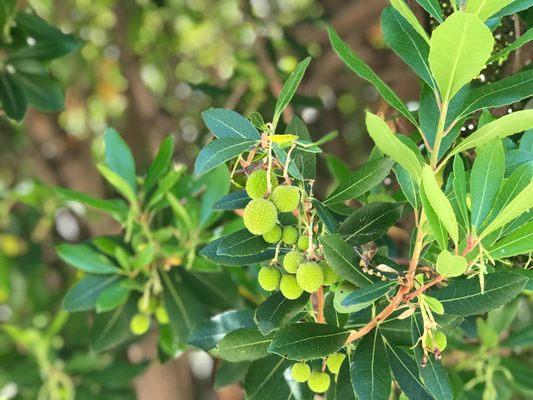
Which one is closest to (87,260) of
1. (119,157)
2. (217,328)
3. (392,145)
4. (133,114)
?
(119,157)

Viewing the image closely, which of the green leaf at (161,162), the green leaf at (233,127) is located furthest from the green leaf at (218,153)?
the green leaf at (161,162)

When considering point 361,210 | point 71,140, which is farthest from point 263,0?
point 361,210

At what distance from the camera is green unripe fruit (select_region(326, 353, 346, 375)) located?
0.80 metres

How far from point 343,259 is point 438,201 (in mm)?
115

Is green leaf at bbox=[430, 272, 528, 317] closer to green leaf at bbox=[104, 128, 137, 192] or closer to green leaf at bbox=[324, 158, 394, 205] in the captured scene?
green leaf at bbox=[324, 158, 394, 205]

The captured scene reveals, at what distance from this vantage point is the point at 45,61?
1290 millimetres

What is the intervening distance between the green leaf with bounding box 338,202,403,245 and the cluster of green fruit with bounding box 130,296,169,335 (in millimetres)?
492

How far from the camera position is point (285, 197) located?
0.69 meters

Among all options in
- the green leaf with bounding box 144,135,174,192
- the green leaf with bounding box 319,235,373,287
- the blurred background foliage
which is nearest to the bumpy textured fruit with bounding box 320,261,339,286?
the green leaf with bounding box 319,235,373,287

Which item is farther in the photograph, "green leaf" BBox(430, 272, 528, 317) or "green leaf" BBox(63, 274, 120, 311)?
"green leaf" BBox(63, 274, 120, 311)

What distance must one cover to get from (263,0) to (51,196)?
85 centimetres

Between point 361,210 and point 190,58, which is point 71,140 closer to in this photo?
point 190,58

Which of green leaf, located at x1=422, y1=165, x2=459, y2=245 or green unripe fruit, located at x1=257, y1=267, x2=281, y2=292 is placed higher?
Result: green leaf, located at x1=422, y1=165, x2=459, y2=245

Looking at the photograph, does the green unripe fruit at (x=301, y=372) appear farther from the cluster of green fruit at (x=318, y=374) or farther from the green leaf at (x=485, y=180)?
the green leaf at (x=485, y=180)
